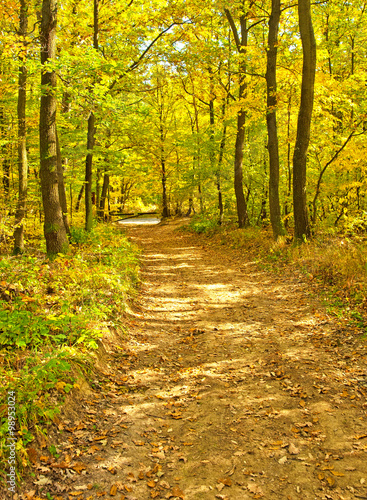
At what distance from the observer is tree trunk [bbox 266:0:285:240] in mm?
10789

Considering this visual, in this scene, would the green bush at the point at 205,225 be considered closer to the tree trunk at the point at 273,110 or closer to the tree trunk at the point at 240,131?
the tree trunk at the point at 240,131

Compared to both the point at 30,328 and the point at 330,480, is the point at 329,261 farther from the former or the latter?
the point at 30,328

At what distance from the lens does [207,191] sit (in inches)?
717

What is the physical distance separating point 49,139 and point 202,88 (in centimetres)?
1310

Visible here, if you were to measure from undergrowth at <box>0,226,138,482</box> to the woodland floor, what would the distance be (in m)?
0.31

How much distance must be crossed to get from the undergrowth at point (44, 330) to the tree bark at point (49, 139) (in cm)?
102

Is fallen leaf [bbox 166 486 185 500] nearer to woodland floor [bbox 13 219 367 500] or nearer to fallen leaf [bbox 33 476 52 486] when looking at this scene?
woodland floor [bbox 13 219 367 500]

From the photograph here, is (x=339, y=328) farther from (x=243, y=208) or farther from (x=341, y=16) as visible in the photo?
(x=341, y=16)

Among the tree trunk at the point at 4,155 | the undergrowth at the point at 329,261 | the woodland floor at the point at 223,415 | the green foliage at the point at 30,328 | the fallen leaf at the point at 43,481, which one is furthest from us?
the tree trunk at the point at 4,155

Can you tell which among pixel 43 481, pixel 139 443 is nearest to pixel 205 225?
pixel 139 443

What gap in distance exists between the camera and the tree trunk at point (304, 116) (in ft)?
30.7

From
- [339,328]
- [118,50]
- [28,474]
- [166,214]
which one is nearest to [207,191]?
[118,50]

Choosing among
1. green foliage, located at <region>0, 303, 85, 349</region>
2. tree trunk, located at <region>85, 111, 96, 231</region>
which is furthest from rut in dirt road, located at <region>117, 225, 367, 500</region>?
tree trunk, located at <region>85, 111, 96, 231</region>

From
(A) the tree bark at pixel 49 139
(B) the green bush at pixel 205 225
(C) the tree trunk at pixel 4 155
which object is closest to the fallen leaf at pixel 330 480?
(A) the tree bark at pixel 49 139
